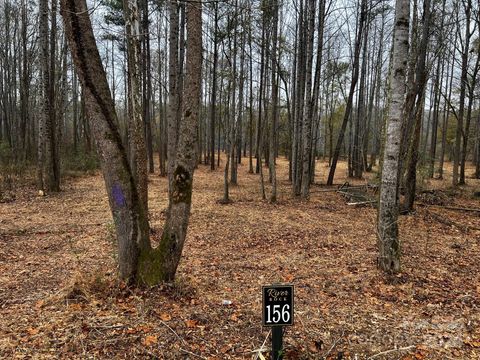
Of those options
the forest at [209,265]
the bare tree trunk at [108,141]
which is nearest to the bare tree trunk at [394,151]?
the forest at [209,265]

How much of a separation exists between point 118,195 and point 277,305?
6.83ft

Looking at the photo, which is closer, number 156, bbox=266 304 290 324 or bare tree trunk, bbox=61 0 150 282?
number 156, bbox=266 304 290 324

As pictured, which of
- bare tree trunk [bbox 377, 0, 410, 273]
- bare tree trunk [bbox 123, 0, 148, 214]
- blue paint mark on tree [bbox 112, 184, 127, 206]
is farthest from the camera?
bare tree trunk [bbox 123, 0, 148, 214]

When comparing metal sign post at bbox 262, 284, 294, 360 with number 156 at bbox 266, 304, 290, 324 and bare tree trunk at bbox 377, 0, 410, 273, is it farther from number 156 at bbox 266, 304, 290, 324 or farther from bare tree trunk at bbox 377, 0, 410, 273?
bare tree trunk at bbox 377, 0, 410, 273

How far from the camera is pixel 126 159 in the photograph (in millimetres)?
3732

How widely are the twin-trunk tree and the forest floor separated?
1.03 ft

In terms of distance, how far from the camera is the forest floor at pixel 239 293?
312cm

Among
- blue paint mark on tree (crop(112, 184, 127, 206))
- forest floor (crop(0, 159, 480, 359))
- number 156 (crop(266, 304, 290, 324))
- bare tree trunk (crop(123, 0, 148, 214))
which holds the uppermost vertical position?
bare tree trunk (crop(123, 0, 148, 214))

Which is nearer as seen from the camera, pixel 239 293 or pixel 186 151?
pixel 186 151

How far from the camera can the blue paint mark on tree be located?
3678 mm

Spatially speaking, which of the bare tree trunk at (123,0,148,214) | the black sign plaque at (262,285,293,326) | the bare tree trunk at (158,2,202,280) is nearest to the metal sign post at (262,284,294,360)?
the black sign plaque at (262,285,293,326)

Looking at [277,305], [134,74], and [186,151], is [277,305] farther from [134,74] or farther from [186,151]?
[134,74]

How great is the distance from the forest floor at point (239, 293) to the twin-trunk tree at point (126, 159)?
314 millimetres

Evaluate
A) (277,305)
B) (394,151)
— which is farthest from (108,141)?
(394,151)
